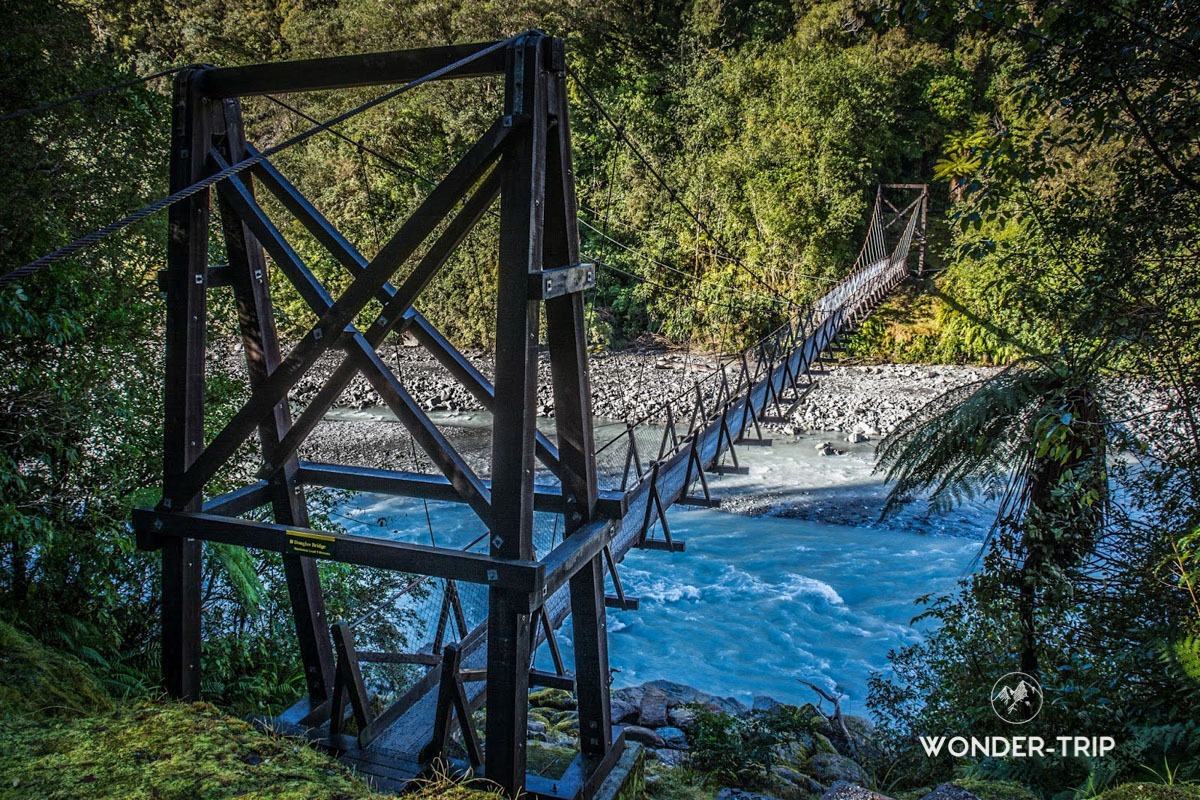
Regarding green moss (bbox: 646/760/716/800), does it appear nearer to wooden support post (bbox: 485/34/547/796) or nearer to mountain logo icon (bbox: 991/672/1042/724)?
wooden support post (bbox: 485/34/547/796)

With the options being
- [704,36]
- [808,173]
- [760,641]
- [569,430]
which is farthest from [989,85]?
[569,430]

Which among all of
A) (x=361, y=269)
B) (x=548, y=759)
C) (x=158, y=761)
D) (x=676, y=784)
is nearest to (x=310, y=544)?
(x=361, y=269)

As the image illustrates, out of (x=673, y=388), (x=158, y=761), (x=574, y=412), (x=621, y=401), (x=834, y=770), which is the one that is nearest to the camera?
(x=158, y=761)

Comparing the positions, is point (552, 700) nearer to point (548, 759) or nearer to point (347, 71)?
point (548, 759)

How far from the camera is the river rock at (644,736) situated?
15.0 ft

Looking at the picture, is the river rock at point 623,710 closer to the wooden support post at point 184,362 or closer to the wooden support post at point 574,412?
the wooden support post at point 574,412

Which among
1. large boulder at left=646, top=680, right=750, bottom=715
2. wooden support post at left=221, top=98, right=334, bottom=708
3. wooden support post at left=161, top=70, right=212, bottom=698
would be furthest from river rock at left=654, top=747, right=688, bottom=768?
wooden support post at left=161, top=70, right=212, bottom=698

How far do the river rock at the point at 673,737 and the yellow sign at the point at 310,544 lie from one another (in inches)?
108

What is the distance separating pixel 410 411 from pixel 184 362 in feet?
2.82

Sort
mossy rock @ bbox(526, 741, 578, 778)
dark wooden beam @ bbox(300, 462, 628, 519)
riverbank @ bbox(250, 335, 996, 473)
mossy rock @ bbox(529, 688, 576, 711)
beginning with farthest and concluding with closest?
riverbank @ bbox(250, 335, 996, 473), mossy rock @ bbox(529, 688, 576, 711), mossy rock @ bbox(526, 741, 578, 778), dark wooden beam @ bbox(300, 462, 628, 519)

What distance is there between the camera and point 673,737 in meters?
4.70

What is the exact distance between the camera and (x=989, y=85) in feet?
53.7

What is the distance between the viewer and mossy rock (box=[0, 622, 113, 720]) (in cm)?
207

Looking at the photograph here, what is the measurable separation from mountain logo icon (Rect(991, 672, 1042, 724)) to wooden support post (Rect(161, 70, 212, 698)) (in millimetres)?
3301
